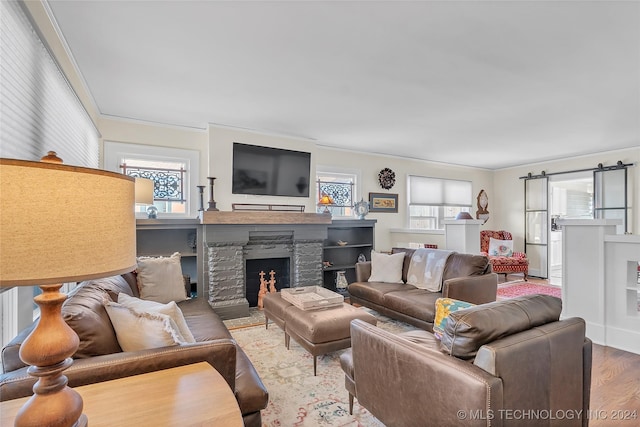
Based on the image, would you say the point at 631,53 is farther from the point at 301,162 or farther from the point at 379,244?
the point at 379,244

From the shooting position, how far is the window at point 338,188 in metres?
5.30

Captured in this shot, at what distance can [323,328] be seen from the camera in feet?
7.59

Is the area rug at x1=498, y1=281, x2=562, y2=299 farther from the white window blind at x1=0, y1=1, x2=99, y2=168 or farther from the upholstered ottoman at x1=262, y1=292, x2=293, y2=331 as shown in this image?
the white window blind at x1=0, y1=1, x2=99, y2=168

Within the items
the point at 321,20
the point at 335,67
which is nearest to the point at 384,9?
the point at 321,20

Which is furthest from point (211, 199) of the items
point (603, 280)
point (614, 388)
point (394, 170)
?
point (603, 280)

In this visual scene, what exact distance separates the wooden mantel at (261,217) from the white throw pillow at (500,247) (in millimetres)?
3985

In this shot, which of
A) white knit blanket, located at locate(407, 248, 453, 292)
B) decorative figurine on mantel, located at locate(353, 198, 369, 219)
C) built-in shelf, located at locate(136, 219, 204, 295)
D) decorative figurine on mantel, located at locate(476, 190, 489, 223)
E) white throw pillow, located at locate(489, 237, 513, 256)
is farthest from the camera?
decorative figurine on mantel, located at locate(476, 190, 489, 223)

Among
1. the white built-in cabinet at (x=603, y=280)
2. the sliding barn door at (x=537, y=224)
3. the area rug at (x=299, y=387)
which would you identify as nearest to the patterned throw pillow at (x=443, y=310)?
the area rug at (x=299, y=387)

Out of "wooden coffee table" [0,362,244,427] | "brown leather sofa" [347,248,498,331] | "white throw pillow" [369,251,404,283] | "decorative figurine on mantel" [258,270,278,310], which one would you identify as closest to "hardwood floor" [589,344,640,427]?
"brown leather sofa" [347,248,498,331]

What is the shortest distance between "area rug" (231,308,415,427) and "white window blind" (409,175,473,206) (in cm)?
433

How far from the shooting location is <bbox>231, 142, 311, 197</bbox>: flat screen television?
4.24 meters

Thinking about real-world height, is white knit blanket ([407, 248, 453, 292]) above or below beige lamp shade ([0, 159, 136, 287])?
below

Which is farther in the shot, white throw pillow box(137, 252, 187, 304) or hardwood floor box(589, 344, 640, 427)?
white throw pillow box(137, 252, 187, 304)

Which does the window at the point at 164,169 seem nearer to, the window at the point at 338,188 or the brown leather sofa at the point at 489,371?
the window at the point at 338,188
